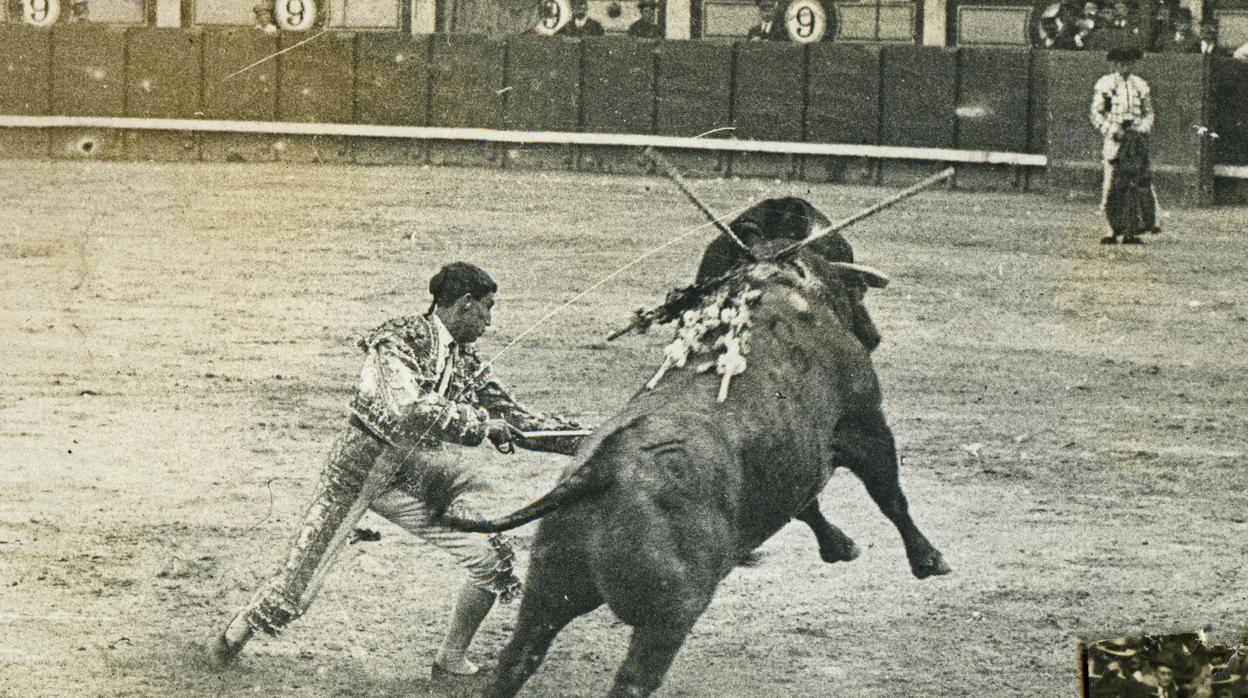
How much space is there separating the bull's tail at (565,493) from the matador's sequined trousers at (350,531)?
93mm

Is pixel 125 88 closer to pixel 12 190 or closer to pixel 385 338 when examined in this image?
pixel 12 190

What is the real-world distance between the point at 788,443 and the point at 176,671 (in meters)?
1.55

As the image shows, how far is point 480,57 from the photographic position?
597 centimetres

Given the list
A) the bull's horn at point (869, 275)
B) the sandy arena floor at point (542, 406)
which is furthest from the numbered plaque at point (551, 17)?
the bull's horn at point (869, 275)

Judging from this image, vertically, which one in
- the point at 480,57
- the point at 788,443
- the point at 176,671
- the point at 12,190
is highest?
the point at 480,57

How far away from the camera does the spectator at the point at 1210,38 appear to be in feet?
20.8

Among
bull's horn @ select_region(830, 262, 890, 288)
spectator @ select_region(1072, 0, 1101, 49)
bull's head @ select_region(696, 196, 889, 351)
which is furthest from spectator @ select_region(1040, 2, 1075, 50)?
bull's head @ select_region(696, 196, 889, 351)

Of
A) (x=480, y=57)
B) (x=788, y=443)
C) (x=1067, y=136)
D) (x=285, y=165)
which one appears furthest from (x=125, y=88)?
(x=1067, y=136)

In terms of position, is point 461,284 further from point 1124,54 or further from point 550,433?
point 1124,54

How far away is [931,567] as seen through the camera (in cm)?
557

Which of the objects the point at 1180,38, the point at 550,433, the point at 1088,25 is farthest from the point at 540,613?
the point at 1088,25

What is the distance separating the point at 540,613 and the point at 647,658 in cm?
26

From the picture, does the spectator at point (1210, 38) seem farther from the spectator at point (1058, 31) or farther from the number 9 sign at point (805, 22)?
the number 9 sign at point (805, 22)

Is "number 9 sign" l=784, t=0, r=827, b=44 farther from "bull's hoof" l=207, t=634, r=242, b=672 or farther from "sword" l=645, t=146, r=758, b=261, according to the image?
"bull's hoof" l=207, t=634, r=242, b=672
